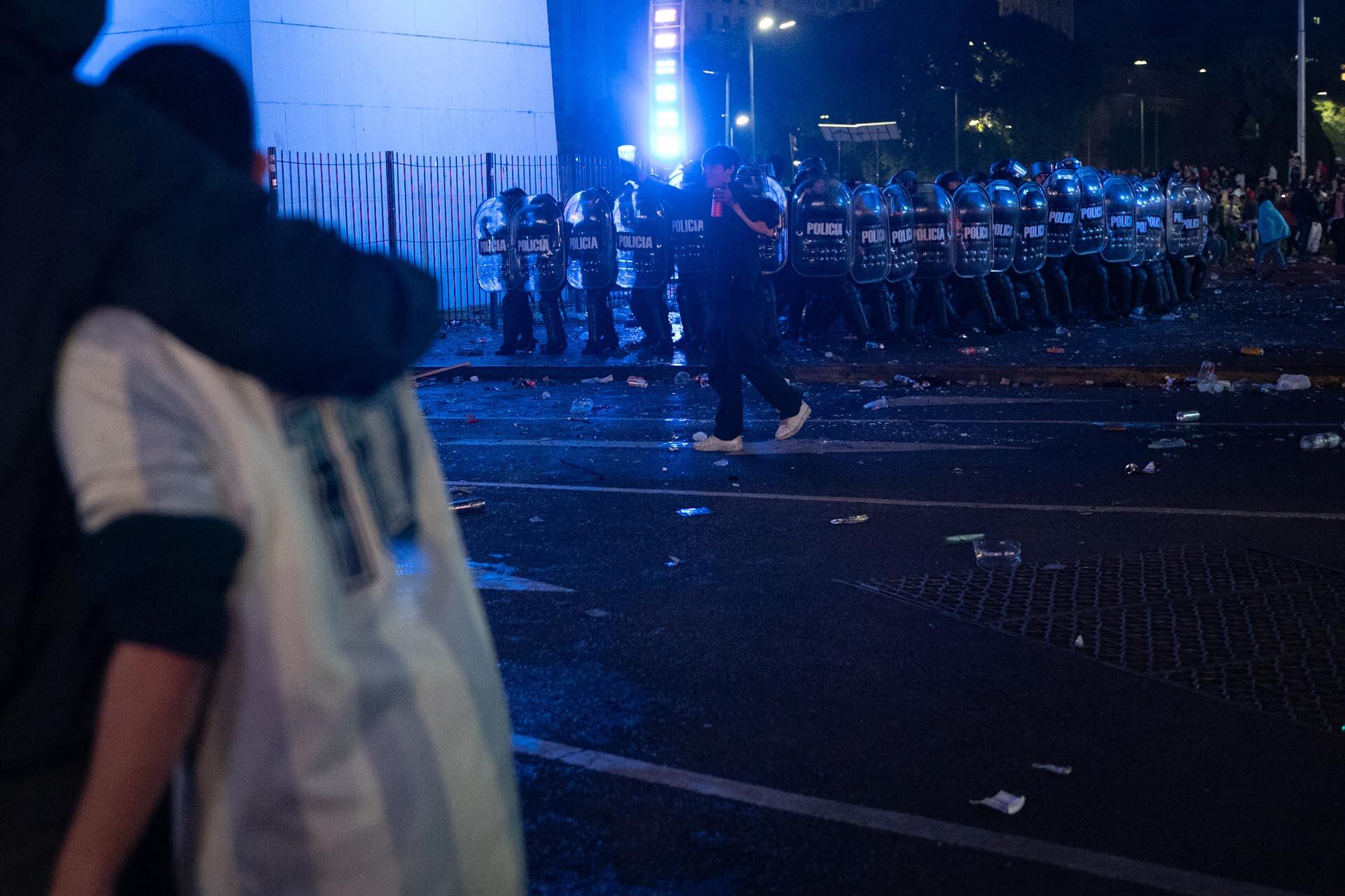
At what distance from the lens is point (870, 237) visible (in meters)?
16.3

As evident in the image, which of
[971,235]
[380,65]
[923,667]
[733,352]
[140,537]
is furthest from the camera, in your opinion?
[380,65]

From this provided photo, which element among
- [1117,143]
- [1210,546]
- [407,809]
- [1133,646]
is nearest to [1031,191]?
[1210,546]

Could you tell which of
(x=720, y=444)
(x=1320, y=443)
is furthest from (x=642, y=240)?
(x=1320, y=443)

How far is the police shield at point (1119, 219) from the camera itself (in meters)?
17.7

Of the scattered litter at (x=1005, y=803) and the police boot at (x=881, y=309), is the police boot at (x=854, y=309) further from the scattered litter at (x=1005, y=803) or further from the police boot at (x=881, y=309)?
the scattered litter at (x=1005, y=803)

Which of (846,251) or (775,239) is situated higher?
(775,239)

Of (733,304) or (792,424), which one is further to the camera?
(792,424)

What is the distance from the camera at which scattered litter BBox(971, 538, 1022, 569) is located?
6622 millimetres

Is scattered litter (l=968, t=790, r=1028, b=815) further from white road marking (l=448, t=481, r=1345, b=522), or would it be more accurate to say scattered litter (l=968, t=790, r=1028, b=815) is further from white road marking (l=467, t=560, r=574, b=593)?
white road marking (l=448, t=481, r=1345, b=522)

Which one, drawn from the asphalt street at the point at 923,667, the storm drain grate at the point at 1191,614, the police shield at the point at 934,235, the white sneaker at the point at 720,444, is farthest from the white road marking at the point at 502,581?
the police shield at the point at 934,235

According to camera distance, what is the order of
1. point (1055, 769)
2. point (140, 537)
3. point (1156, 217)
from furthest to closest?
point (1156, 217)
point (1055, 769)
point (140, 537)

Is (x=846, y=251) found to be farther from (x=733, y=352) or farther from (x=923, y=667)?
(x=923, y=667)

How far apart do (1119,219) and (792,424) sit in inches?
368

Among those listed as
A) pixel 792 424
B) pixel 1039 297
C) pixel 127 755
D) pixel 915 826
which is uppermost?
pixel 1039 297
